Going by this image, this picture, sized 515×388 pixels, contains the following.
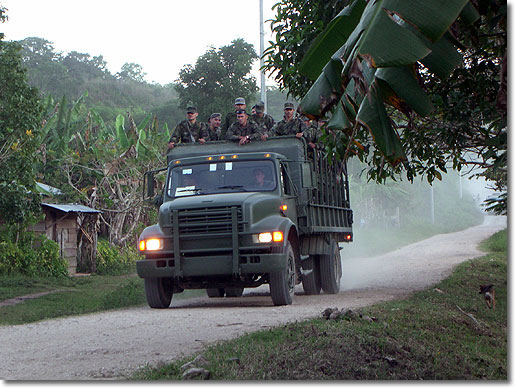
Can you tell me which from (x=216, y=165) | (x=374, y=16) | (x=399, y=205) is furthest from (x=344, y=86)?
(x=399, y=205)

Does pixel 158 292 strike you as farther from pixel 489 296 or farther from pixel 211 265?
pixel 489 296

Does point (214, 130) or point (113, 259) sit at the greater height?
point (214, 130)

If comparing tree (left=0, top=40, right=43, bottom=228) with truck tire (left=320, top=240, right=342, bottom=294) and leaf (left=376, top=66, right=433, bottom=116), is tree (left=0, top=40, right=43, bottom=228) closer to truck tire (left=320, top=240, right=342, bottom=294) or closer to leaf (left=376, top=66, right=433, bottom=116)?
truck tire (left=320, top=240, right=342, bottom=294)

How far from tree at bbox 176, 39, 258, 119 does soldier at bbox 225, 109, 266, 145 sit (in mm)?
14189

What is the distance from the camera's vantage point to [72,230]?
22938 mm

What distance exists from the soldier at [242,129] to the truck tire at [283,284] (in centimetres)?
221

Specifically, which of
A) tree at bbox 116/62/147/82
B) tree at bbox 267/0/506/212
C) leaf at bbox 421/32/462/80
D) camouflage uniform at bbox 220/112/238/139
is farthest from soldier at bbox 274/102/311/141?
tree at bbox 116/62/147/82

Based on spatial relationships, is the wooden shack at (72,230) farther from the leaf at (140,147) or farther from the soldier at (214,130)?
the soldier at (214,130)

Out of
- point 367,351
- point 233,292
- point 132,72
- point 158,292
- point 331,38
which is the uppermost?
point 132,72

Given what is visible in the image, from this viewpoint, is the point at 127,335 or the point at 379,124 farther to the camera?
the point at 127,335

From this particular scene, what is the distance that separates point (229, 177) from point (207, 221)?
1.07 meters

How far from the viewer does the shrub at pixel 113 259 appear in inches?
923

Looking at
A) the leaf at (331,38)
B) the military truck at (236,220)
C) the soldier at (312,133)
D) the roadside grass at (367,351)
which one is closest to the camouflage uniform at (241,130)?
the military truck at (236,220)

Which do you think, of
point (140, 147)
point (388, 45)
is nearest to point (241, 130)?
point (388, 45)
